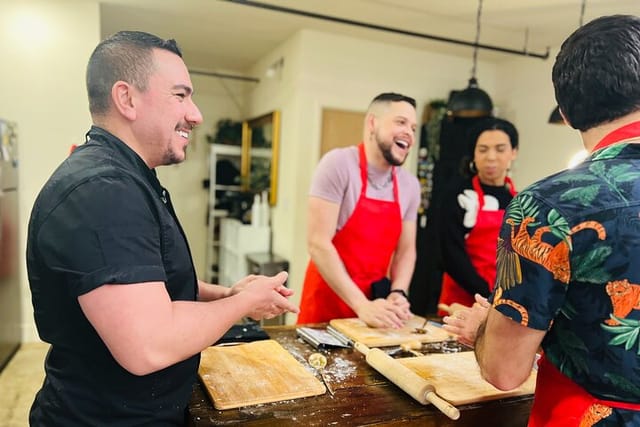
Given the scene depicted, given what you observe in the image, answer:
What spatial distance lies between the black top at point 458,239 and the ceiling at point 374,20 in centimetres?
167

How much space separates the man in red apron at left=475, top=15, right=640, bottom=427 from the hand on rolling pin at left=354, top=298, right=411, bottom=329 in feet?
2.38

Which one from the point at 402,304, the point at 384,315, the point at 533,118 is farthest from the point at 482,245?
the point at 533,118

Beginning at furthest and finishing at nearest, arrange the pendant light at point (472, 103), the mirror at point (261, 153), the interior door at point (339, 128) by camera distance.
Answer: the mirror at point (261, 153) → the interior door at point (339, 128) → the pendant light at point (472, 103)

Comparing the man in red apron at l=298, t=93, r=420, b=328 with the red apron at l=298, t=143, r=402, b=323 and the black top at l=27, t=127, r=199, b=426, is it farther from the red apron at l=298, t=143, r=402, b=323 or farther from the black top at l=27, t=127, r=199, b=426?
the black top at l=27, t=127, r=199, b=426

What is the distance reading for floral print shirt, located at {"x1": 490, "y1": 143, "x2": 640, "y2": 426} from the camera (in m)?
0.74

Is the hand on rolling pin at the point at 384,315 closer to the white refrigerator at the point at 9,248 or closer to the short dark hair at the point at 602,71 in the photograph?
the short dark hair at the point at 602,71

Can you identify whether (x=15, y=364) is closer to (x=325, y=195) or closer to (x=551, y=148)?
(x=325, y=195)

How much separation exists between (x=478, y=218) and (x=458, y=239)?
0.46 ft

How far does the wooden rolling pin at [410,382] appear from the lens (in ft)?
3.35

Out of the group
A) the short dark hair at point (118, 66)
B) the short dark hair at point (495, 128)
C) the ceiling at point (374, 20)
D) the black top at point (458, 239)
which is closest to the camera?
the short dark hair at point (118, 66)

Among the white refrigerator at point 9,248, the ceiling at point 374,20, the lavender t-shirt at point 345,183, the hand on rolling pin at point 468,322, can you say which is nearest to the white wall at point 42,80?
the white refrigerator at point 9,248

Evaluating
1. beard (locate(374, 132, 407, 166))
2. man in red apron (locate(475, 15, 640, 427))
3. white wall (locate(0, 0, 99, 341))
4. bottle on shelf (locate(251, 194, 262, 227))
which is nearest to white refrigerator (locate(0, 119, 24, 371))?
white wall (locate(0, 0, 99, 341))

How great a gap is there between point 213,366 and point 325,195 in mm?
884

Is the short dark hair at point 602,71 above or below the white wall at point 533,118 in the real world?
below
